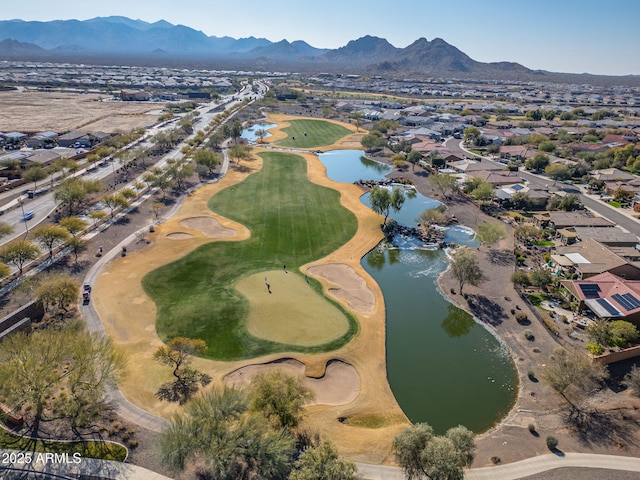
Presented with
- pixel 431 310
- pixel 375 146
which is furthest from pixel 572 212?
pixel 375 146

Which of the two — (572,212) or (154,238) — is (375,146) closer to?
(572,212)

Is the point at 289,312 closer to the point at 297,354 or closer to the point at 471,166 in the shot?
the point at 297,354

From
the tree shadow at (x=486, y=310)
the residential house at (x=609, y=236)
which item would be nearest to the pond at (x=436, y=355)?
the tree shadow at (x=486, y=310)

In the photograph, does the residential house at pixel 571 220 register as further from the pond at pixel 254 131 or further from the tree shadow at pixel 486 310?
the pond at pixel 254 131

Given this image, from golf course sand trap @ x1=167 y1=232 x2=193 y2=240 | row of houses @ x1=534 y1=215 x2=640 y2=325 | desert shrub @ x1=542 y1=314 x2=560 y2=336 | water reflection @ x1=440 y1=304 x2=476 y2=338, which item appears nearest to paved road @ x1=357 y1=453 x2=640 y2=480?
desert shrub @ x1=542 y1=314 x2=560 y2=336

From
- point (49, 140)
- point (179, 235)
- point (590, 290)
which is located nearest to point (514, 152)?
point (590, 290)

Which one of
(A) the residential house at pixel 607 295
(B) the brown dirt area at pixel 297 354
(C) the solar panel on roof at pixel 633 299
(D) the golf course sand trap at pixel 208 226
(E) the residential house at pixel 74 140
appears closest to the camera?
(B) the brown dirt area at pixel 297 354
